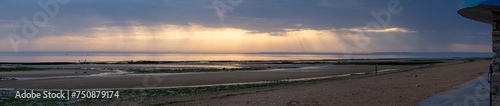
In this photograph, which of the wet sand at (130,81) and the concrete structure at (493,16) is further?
the wet sand at (130,81)

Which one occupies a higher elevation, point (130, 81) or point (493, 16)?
point (493, 16)

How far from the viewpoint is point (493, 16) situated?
947 centimetres

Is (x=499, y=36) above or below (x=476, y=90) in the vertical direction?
above

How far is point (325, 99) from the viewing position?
16609 millimetres

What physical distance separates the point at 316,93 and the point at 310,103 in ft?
10.4

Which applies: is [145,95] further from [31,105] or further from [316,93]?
[316,93]

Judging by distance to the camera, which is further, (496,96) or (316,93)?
(316,93)

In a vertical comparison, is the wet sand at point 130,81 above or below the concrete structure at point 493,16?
below

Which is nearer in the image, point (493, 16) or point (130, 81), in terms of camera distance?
point (493, 16)

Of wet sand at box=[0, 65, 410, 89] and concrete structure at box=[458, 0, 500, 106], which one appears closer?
concrete structure at box=[458, 0, 500, 106]

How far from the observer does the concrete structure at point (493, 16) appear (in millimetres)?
8586

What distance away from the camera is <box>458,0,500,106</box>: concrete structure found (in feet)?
28.2

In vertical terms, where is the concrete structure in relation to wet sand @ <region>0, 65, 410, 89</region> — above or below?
above

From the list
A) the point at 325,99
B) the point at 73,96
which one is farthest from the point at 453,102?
the point at 73,96
